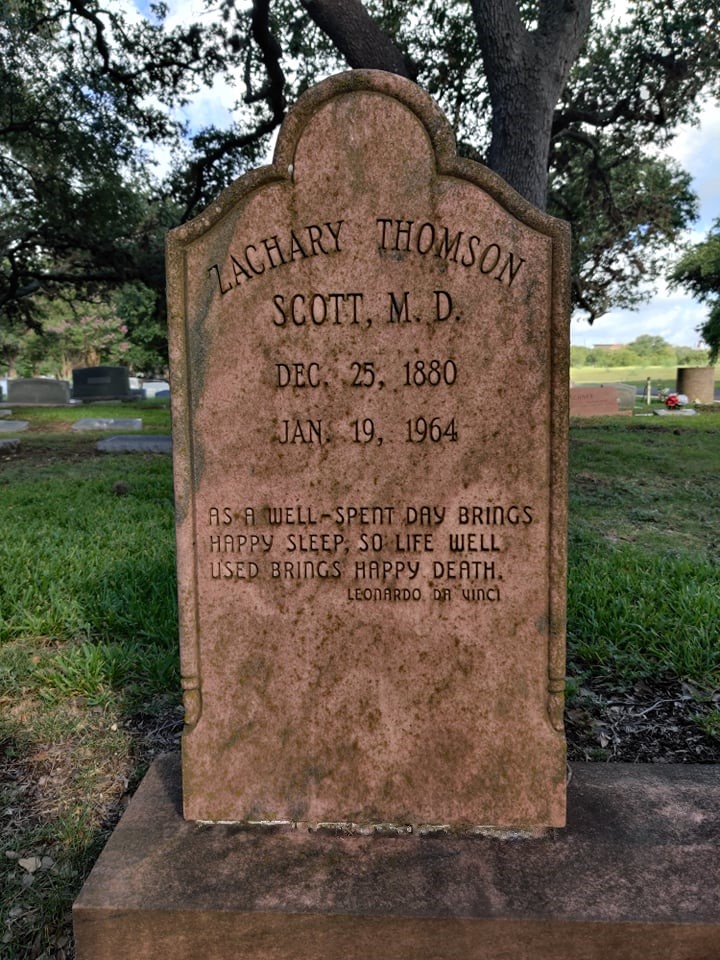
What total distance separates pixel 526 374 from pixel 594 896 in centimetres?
133

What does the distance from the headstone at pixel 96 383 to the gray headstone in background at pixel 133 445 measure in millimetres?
15421

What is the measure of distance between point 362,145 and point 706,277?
26128 millimetres

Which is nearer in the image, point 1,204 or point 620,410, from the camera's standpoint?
point 1,204

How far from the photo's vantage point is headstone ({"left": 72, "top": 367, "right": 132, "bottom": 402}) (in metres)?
25.4

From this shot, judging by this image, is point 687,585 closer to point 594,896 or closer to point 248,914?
point 594,896

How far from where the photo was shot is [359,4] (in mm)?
6824

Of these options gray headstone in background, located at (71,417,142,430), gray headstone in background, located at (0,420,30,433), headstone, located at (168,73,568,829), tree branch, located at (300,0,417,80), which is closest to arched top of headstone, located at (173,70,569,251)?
headstone, located at (168,73,568,829)

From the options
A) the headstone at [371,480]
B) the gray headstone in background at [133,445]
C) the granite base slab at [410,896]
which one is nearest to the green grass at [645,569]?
the granite base slab at [410,896]

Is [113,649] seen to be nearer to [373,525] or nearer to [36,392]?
[373,525]

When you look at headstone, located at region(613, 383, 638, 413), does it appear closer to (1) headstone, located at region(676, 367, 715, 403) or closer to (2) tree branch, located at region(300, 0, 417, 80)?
(1) headstone, located at region(676, 367, 715, 403)

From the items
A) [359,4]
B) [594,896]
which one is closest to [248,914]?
[594,896]

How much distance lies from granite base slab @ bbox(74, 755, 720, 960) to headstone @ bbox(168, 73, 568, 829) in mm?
141

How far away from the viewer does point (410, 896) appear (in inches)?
67.8

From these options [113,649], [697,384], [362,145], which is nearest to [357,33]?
[362,145]
